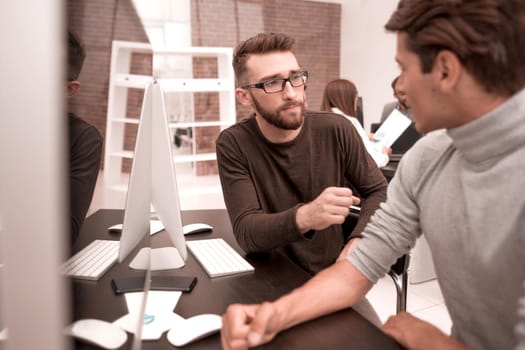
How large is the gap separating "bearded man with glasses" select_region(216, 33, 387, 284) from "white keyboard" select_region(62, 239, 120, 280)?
30.6 inches

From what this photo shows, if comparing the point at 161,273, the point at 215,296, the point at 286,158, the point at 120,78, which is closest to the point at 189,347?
the point at 215,296

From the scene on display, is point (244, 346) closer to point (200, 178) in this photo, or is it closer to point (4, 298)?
point (4, 298)

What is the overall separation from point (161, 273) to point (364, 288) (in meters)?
0.51

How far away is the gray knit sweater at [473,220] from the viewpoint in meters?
0.68

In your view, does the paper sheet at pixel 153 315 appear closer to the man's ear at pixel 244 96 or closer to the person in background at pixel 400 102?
the person in background at pixel 400 102

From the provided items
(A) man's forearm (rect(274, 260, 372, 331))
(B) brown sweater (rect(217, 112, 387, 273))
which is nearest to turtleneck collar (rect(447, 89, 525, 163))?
(A) man's forearm (rect(274, 260, 372, 331))

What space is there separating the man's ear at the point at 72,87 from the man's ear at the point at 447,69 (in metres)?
0.60

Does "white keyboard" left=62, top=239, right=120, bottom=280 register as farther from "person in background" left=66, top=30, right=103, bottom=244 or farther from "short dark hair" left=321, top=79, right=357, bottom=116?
"short dark hair" left=321, top=79, right=357, bottom=116

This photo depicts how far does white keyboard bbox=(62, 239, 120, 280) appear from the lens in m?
0.36

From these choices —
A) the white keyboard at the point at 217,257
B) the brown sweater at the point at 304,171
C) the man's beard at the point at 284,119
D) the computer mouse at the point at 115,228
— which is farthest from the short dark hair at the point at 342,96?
the computer mouse at the point at 115,228

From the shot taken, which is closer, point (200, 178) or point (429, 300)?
point (429, 300)

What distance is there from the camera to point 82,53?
1.26 ft

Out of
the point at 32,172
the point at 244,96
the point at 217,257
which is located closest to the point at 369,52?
the point at 244,96

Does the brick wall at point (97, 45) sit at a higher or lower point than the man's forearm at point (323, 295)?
higher
